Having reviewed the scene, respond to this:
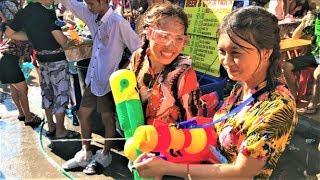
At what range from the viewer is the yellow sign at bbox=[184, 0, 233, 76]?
3.49m

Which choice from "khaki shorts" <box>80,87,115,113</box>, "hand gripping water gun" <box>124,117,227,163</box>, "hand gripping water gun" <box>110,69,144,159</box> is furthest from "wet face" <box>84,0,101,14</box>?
"hand gripping water gun" <box>124,117,227,163</box>

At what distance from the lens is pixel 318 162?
12.1ft

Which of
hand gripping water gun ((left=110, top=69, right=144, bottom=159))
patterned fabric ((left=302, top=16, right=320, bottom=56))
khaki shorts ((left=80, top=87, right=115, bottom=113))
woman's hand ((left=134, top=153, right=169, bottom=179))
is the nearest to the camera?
woman's hand ((left=134, top=153, right=169, bottom=179))

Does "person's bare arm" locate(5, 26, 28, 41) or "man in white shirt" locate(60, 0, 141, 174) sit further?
"person's bare arm" locate(5, 26, 28, 41)

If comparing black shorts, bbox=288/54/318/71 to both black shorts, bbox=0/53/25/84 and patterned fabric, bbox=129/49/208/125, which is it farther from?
black shorts, bbox=0/53/25/84

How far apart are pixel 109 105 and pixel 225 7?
1361mm

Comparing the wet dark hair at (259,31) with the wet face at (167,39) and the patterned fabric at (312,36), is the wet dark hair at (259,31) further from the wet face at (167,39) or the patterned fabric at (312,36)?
the patterned fabric at (312,36)

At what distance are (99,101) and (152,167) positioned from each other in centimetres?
221

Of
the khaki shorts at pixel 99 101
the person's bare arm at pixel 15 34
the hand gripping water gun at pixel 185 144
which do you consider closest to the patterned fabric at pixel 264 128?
the hand gripping water gun at pixel 185 144

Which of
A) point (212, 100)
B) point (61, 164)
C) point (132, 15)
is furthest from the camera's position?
point (132, 15)

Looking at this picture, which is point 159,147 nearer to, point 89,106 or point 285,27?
point 89,106

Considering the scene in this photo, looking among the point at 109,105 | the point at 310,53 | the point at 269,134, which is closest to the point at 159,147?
the point at 269,134

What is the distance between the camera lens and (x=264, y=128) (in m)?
1.32

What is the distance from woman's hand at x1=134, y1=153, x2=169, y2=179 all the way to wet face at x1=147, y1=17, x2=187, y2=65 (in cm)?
66
